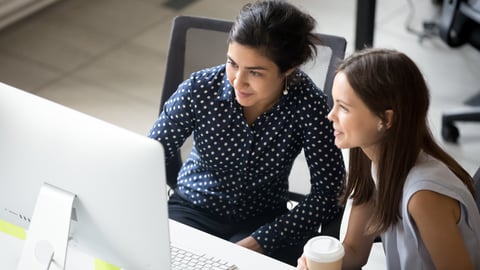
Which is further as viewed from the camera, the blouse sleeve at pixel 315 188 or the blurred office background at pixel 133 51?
the blurred office background at pixel 133 51

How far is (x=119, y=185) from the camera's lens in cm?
152

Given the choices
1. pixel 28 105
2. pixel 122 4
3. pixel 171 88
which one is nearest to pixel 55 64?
pixel 122 4

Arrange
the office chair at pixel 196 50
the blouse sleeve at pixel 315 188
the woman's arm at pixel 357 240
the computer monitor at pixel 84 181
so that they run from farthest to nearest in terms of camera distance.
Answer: the office chair at pixel 196 50, the blouse sleeve at pixel 315 188, the woman's arm at pixel 357 240, the computer monitor at pixel 84 181

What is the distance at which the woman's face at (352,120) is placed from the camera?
1771 millimetres

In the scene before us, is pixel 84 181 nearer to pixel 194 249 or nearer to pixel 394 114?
pixel 194 249

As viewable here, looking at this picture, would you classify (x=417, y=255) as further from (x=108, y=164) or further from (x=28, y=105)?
(x=28, y=105)

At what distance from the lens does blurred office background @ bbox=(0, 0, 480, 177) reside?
11.6 ft

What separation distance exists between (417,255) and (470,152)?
1.53 metres

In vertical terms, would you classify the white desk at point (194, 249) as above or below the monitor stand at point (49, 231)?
below

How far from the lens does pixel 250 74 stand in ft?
6.56

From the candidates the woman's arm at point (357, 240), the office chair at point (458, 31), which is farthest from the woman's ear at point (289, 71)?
the office chair at point (458, 31)

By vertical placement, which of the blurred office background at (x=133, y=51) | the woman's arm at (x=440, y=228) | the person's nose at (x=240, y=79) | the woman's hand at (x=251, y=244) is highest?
the person's nose at (x=240, y=79)

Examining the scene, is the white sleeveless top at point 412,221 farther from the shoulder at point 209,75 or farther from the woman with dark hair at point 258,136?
the shoulder at point 209,75

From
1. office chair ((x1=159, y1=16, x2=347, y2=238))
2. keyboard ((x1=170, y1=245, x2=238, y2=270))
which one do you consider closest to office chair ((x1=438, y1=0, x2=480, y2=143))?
office chair ((x1=159, y1=16, x2=347, y2=238))
